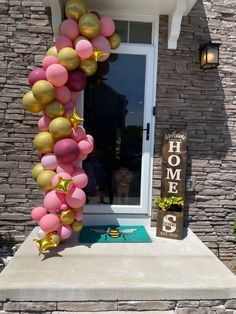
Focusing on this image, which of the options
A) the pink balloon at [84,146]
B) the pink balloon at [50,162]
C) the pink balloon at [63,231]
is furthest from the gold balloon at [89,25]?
the pink balloon at [63,231]

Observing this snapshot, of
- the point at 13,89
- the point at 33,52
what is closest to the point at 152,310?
the point at 13,89

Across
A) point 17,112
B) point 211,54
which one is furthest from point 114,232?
point 211,54

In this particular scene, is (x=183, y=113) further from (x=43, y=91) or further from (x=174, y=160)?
(x=43, y=91)

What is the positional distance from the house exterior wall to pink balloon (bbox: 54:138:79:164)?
0.76 metres

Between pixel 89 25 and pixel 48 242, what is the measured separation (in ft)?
6.37

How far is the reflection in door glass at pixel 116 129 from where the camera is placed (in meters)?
3.27

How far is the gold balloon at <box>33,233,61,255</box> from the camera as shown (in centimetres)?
253

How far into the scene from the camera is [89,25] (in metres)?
2.62

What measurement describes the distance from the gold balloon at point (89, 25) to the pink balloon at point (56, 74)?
1.30 feet

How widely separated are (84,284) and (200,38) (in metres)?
2.79

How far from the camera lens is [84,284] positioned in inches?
84.7

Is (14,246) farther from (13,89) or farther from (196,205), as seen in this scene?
(196,205)

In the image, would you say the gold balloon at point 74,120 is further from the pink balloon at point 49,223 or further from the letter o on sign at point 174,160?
the letter o on sign at point 174,160

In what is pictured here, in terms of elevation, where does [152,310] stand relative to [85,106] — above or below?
below
